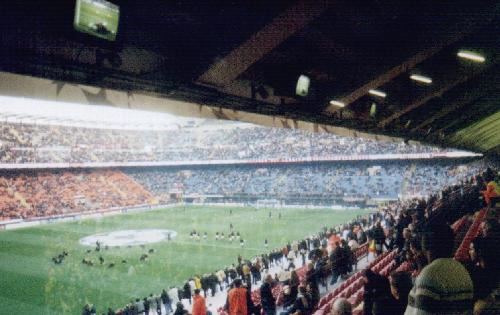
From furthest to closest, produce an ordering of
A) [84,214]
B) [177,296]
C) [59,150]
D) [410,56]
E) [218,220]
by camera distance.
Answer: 1. [59,150]
2. [84,214]
3. [218,220]
4. [177,296]
5. [410,56]

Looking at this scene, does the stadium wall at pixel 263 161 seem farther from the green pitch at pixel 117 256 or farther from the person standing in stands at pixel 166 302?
the person standing in stands at pixel 166 302

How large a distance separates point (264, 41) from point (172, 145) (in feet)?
212

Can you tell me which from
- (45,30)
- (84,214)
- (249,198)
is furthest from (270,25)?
(249,198)

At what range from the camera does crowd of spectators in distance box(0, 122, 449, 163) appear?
46938 millimetres

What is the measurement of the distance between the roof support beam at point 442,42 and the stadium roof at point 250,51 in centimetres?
2

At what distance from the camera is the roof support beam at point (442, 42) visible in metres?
4.42

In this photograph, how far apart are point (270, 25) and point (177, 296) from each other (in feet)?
47.0

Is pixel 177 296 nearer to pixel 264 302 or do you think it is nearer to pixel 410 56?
pixel 264 302

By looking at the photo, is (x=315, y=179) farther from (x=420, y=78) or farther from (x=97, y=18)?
(x=97, y=18)

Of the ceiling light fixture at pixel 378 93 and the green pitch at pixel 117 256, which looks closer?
the ceiling light fixture at pixel 378 93

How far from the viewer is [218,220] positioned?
1451 inches

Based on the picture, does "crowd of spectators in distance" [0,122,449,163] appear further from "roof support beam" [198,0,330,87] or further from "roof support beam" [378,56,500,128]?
"roof support beam" [198,0,330,87]

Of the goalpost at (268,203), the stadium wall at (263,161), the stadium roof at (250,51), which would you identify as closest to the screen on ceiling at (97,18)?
the stadium roof at (250,51)

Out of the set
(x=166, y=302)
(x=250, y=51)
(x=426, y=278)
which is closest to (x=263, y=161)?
(x=166, y=302)
